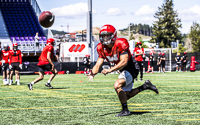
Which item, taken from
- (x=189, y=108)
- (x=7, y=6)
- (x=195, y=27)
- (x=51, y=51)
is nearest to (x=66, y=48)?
(x=7, y=6)

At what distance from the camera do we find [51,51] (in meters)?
12.0

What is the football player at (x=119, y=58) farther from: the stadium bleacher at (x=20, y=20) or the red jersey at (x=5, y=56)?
the stadium bleacher at (x=20, y=20)

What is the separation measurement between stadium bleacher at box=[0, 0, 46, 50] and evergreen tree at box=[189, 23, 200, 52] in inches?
1881

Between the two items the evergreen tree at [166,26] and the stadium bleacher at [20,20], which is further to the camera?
the evergreen tree at [166,26]

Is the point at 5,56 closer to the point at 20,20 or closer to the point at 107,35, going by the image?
the point at 107,35

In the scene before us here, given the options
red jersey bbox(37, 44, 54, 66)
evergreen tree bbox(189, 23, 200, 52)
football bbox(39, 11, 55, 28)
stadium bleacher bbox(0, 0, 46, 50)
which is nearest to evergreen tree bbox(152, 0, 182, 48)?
evergreen tree bbox(189, 23, 200, 52)

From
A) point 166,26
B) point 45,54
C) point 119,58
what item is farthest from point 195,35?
point 119,58

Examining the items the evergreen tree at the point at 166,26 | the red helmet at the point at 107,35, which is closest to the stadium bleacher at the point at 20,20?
the red helmet at the point at 107,35

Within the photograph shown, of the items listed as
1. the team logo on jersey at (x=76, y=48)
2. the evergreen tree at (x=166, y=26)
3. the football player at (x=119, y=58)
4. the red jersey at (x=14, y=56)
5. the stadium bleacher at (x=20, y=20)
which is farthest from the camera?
the evergreen tree at (x=166, y=26)

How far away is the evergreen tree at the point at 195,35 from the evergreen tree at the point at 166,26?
14.3 ft

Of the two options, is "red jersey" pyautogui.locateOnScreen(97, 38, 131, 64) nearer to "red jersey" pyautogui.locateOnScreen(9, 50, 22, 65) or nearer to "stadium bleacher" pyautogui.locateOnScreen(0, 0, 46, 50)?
"red jersey" pyautogui.locateOnScreen(9, 50, 22, 65)

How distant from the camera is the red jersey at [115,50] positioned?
5966 millimetres

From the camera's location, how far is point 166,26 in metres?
79.5

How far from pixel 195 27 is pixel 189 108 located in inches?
3149
